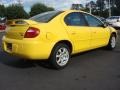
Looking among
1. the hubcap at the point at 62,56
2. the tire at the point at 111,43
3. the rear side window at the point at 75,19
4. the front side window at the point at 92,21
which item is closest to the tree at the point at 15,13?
the tire at the point at 111,43

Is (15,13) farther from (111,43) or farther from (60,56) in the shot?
(60,56)

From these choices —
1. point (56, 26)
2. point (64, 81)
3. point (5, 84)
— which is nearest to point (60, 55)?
point (56, 26)

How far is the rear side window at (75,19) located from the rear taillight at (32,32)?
1.16 meters

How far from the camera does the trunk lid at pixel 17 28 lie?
23.9 feet

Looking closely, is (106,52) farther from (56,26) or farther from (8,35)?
(8,35)

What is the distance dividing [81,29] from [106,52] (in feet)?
6.74

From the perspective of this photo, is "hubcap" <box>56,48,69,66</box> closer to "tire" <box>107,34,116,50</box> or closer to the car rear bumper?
the car rear bumper

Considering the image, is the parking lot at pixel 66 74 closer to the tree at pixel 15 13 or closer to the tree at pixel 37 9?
the tree at pixel 15 13

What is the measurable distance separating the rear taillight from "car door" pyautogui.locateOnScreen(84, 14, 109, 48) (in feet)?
7.06

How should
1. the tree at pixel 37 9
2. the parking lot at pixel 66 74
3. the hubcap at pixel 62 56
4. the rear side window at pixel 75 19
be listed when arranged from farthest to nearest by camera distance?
the tree at pixel 37 9
the rear side window at pixel 75 19
the hubcap at pixel 62 56
the parking lot at pixel 66 74

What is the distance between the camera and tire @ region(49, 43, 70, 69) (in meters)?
7.36

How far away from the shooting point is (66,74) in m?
7.09

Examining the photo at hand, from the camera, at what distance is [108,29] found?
32.3 feet

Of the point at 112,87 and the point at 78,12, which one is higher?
the point at 78,12
